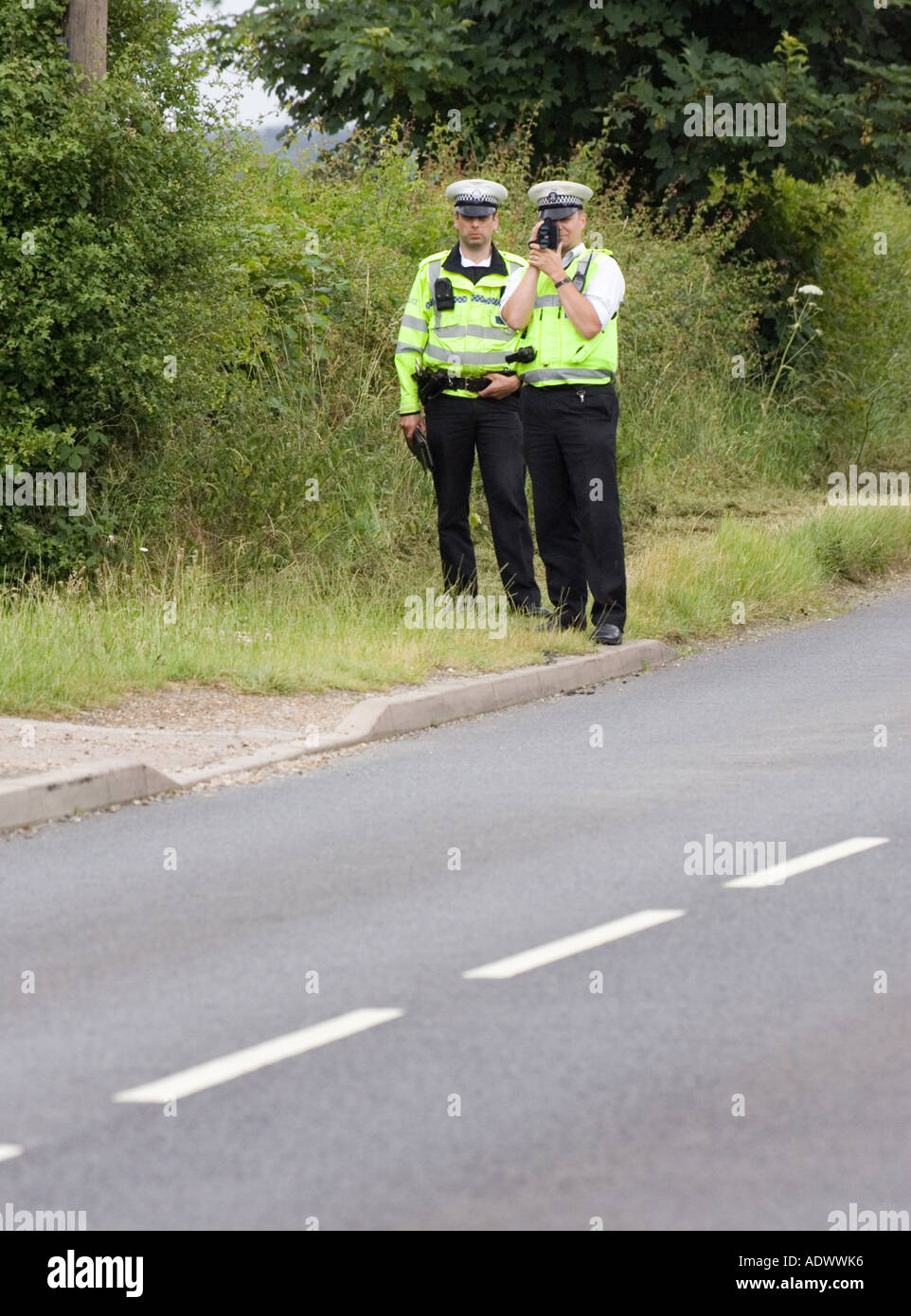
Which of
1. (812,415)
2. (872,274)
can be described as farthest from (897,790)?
(872,274)

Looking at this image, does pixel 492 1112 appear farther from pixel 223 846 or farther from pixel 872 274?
pixel 872 274

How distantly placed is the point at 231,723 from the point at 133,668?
0.83 m

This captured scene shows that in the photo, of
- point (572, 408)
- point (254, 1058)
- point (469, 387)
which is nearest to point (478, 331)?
point (469, 387)

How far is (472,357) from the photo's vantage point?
489 inches

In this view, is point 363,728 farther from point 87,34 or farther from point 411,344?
point 87,34

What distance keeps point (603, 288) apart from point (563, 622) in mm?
1908

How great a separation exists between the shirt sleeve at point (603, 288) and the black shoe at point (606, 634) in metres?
1.66

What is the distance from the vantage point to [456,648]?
1171 cm

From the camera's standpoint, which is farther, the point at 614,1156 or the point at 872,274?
the point at 872,274

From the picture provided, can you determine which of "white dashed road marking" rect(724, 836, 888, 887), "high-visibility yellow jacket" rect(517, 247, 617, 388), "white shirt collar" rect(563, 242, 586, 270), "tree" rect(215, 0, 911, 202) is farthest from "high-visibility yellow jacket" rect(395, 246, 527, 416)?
"tree" rect(215, 0, 911, 202)

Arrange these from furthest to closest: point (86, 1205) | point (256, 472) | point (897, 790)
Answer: point (256, 472), point (897, 790), point (86, 1205)

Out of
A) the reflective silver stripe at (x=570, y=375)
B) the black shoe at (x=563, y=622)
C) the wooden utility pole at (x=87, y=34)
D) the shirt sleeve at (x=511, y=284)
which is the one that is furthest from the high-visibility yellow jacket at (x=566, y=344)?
the wooden utility pole at (x=87, y=34)

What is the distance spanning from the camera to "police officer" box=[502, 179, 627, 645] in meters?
11.9

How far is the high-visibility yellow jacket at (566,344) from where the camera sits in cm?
1198
